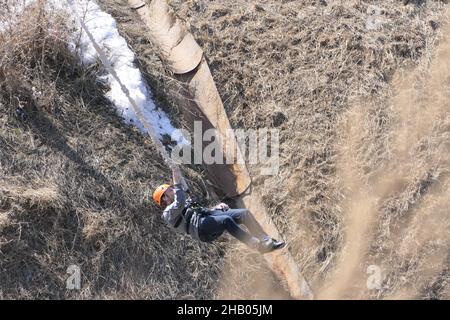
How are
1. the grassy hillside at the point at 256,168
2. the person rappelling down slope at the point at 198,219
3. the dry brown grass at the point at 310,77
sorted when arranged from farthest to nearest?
the dry brown grass at the point at 310,77 → the grassy hillside at the point at 256,168 → the person rappelling down slope at the point at 198,219

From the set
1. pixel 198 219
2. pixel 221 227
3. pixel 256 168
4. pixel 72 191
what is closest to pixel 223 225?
pixel 221 227

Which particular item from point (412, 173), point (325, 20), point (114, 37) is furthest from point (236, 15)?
point (412, 173)

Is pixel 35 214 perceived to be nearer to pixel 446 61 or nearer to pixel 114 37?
pixel 114 37

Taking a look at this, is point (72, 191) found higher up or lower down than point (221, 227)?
lower down

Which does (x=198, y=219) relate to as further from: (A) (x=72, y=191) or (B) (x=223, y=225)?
(A) (x=72, y=191)

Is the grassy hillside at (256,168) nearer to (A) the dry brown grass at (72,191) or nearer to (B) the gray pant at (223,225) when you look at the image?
(A) the dry brown grass at (72,191)

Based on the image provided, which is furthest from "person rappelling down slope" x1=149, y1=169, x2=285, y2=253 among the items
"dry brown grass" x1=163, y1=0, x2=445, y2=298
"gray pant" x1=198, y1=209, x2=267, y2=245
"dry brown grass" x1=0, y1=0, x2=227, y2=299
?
"dry brown grass" x1=163, y1=0, x2=445, y2=298

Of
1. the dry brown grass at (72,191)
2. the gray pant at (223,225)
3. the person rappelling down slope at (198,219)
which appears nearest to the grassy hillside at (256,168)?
the dry brown grass at (72,191)
